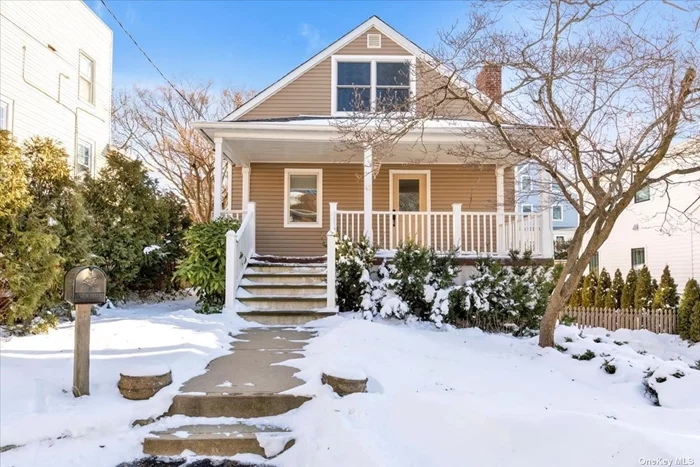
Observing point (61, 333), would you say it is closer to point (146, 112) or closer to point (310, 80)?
point (310, 80)

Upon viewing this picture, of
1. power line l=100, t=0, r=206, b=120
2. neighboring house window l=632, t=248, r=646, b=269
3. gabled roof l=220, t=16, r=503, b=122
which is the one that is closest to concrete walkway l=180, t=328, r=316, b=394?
gabled roof l=220, t=16, r=503, b=122

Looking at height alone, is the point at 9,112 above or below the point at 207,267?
above

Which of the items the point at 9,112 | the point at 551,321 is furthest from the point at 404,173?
the point at 9,112

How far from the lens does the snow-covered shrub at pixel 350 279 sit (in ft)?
26.8

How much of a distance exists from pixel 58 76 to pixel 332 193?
7.83 m

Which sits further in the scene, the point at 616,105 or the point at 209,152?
the point at 209,152

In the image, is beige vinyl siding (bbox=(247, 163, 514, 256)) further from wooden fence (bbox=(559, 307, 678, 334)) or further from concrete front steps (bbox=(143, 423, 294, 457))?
concrete front steps (bbox=(143, 423, 294, 457))

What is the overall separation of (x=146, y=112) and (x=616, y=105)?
19.6 metres

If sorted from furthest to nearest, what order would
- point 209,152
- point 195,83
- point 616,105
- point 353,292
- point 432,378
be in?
point 195,83 < point 209,152 < point 353,292 < point 616,105 < point 432,378

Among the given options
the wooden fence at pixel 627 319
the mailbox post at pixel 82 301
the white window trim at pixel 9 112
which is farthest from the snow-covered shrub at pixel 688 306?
the white window trim at pixel 9 112

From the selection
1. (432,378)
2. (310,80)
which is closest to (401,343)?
(432,378)

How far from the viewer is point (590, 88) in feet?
20.6

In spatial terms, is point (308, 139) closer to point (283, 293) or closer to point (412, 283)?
point (283, 293)

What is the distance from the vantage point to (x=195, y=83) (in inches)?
840
